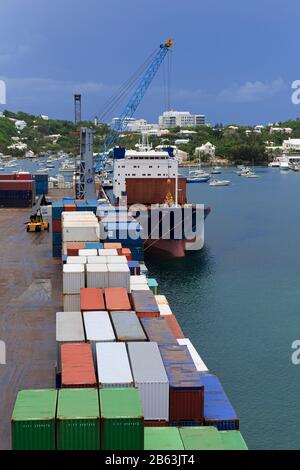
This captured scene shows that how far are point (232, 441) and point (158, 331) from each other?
6.05 metres

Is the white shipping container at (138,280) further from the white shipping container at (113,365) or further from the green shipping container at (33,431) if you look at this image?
the green shipping container at (33,431)

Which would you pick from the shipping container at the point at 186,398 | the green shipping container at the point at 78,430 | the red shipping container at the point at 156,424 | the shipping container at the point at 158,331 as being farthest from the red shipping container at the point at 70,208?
the green shipping container at the point at 78,430

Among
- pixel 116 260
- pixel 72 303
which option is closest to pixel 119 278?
pixel 72 303

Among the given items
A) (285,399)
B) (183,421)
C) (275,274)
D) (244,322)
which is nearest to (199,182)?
(275,274)

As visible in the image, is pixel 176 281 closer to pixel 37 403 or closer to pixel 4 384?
pixel 4 384

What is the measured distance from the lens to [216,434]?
12562 mm

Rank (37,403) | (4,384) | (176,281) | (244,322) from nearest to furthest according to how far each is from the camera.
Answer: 1. (37,403)
2. (4,384)
3. (244,322)
4. (176,281)

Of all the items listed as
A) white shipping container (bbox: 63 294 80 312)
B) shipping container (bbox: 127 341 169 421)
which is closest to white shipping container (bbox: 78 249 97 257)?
white shipping container (bbox: 63 294 80 312)

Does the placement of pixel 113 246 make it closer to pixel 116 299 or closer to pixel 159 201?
pixel 116 299

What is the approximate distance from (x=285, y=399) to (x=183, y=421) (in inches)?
377

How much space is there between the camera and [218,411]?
50.2ft

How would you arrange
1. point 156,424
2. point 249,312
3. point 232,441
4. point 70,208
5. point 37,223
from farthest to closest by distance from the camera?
1. point 37,223
2. point 70,208
3. point 249,312
4. point 156,424
5. point 232,441

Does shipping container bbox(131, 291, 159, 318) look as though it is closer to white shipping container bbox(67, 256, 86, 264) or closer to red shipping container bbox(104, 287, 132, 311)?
red shipping container bbox(104, 287, 132, 311)
